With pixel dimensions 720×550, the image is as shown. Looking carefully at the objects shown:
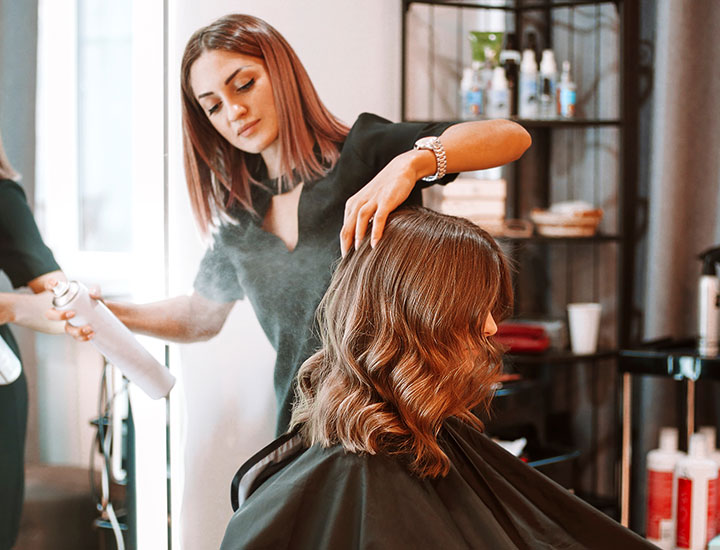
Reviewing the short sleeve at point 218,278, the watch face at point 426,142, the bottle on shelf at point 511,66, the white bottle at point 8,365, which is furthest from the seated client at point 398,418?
the bottle on shelf at point 511,66

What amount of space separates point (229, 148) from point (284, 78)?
0.18 metres

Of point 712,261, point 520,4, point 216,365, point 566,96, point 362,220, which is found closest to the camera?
point 362,220

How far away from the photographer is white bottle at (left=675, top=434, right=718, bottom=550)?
1918mm

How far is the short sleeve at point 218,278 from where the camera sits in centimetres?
139

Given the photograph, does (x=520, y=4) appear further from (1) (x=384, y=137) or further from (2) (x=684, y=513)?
(2) (x=684, y=513)

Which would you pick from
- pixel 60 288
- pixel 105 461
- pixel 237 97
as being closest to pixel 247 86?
pixel 237 97

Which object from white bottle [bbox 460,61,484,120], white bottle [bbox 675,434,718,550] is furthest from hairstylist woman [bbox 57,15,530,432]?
white bottle [bbox 675,434,718,550]

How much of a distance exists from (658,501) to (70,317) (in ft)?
5.35

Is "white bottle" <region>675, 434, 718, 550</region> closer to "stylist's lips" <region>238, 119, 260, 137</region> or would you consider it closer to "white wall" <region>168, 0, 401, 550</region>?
"white wall" <region>168, 0, 401, 550</region>

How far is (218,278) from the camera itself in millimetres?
1404

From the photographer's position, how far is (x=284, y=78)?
1414mm

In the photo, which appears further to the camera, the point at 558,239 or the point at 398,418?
the point at 558,239

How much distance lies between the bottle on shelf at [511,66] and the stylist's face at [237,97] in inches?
38.3

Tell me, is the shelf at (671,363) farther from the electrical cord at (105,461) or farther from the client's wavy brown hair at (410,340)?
the electrical cord at (105,461)
